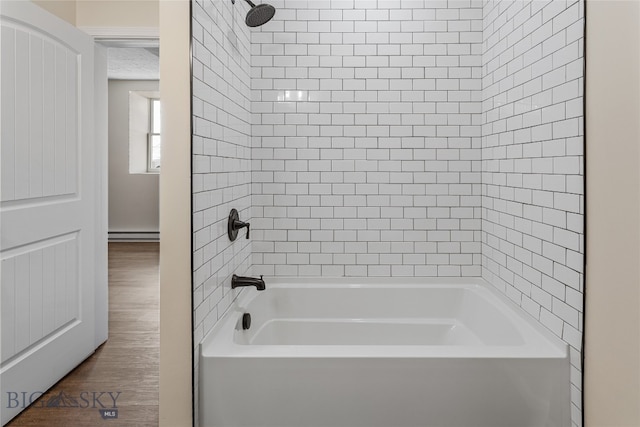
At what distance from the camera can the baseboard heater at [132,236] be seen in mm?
7500

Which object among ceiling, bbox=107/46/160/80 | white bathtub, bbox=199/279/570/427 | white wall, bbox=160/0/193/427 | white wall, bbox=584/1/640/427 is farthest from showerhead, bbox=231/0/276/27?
ceiling, bbox=107/46/160/80

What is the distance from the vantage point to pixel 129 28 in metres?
2.83

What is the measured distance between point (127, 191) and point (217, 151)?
6.40m

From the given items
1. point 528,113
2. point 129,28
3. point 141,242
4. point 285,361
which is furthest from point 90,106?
point 141,242

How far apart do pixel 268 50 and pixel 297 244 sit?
1113 millimetres

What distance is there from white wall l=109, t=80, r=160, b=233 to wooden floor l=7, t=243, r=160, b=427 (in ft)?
11.2

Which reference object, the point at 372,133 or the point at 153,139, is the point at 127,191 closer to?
the point at 153,139

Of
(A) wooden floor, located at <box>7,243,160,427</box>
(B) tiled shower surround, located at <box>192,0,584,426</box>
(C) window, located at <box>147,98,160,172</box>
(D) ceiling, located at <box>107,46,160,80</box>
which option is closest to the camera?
(A) wooden floor, located at <box>7,243,160,427</box>

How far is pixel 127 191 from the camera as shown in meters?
7.55

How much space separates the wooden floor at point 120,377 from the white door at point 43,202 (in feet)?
0.33

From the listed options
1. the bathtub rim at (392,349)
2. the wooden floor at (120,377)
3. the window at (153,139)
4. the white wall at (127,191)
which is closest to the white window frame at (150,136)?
the window at (153,139)

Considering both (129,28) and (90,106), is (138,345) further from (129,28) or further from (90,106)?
(129,28)

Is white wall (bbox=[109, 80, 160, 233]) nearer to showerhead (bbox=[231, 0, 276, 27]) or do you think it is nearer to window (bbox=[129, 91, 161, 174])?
window (bbox=[129, 91, 161, 174])

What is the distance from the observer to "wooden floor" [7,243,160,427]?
2.17 meters
